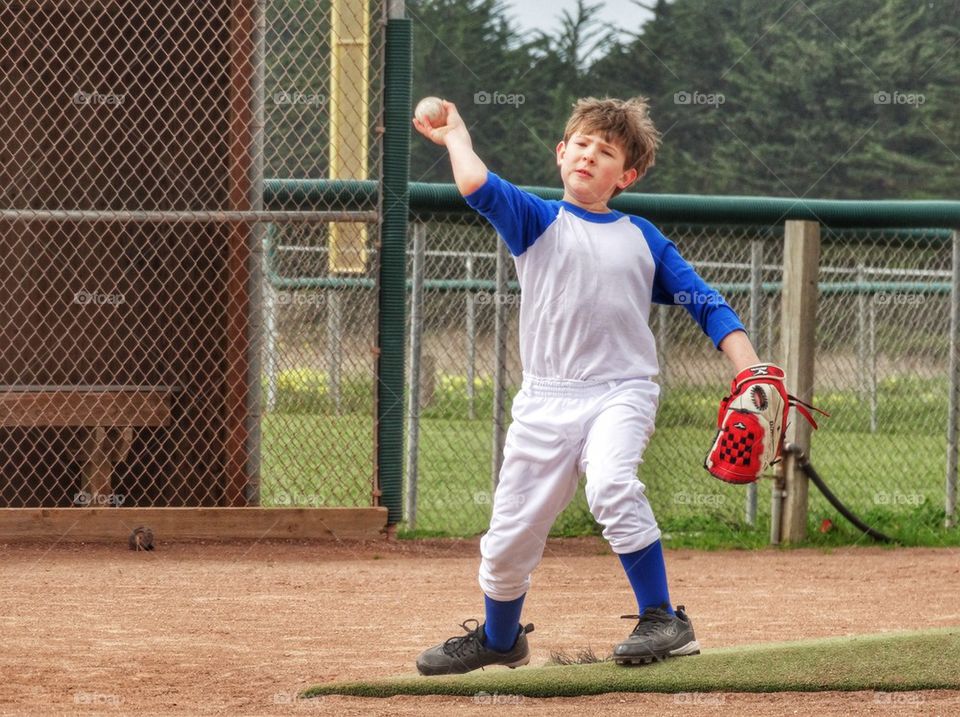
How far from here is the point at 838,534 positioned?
7434mm

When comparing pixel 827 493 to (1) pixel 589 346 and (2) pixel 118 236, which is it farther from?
(2) pixel 118 236

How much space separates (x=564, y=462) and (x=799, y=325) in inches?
142

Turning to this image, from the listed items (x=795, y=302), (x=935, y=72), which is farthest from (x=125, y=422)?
(x=935, y=72)

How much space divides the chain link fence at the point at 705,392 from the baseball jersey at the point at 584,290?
10.1ft

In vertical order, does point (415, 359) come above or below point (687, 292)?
below

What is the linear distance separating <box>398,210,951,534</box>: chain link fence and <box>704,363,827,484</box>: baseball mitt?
3303mm

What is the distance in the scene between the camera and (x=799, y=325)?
714 centimetres

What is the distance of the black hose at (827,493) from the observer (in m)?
7.07

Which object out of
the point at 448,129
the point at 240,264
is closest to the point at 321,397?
the point at 240,264

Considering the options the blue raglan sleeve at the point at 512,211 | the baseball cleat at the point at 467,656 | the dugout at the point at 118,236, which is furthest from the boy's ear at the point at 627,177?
the dugout at the point at 118,236

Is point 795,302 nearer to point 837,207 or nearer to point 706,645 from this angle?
point 837,207

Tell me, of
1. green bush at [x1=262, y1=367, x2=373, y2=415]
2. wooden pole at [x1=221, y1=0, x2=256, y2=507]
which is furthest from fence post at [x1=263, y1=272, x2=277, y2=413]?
wooden pole at [x1=221, y1=0, x2=256, y2=507]

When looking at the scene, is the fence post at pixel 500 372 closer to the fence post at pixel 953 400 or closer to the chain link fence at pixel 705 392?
the chain link fence at pixel 705 392

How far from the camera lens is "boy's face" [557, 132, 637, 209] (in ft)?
13.0
